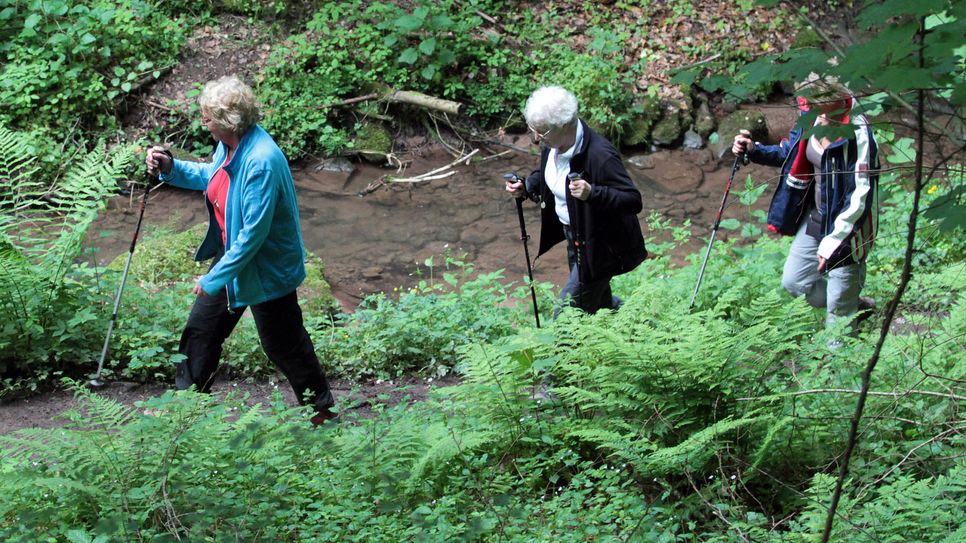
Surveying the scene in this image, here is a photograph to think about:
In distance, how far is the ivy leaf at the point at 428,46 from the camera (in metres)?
11.9

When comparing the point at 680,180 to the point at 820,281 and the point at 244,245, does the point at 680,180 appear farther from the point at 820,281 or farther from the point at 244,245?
the point at 244,245

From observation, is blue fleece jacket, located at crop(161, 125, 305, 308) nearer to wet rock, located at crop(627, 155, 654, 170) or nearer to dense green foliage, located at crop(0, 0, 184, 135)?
dense green foliage, located at crop(0, 0, 184, 135)

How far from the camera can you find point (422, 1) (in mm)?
12141

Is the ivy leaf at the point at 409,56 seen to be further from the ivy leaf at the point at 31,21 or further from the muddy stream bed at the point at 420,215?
the ivy leaf at the point at 31,21

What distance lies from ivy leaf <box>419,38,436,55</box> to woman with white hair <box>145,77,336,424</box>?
7.03m

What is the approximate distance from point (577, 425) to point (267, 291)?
1.91 meters

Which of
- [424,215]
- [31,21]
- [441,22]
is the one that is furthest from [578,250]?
[31,21]

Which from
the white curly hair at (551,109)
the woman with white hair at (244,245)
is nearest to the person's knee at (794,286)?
the white curly hair at (551,109)

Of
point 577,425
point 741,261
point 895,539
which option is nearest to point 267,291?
point 577,425

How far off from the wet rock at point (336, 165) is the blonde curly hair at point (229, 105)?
6927mm

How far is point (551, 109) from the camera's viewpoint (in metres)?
4.84

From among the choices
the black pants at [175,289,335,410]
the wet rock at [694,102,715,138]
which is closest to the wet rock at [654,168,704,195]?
the wet rock at [694,102,715,138]

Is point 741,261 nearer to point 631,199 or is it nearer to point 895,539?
point 631,199

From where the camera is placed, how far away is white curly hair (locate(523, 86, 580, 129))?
Result: 4840 mm
